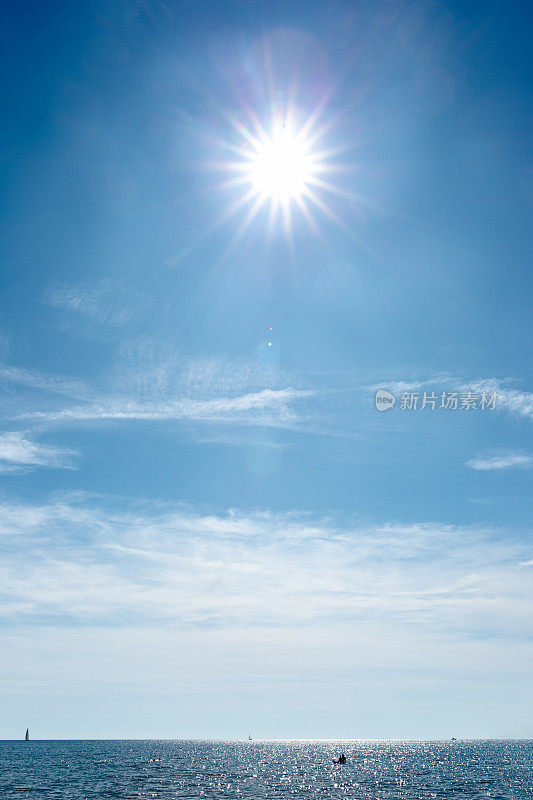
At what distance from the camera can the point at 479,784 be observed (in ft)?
354

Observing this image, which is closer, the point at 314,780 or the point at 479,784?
the point at 479,784

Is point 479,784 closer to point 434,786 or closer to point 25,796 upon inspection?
point 434,786

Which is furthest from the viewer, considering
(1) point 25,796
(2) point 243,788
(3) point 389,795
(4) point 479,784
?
(4) point 479,784

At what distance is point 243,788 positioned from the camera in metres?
97.1

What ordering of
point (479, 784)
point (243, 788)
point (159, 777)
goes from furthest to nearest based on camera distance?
1. point (159, 777)
2. point (479, 784)
3. point (243, 788)

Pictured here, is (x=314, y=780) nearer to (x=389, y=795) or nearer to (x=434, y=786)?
(x=434, y=786)

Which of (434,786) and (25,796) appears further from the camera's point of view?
(434,786)

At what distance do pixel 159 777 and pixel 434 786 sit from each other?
46.7m

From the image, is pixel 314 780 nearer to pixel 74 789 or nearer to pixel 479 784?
pixel 479 784

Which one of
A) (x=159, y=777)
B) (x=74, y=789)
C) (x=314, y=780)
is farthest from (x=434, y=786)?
(x=74, y=789)

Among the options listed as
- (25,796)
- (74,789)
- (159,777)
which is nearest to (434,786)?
(159,777)

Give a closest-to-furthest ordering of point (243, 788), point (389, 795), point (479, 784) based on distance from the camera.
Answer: point (389, 795) < point (243, 788) < point (479, 784)

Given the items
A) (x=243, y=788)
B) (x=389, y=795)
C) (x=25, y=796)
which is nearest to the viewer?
(x=25, y=796)

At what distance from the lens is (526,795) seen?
88.8 meters
